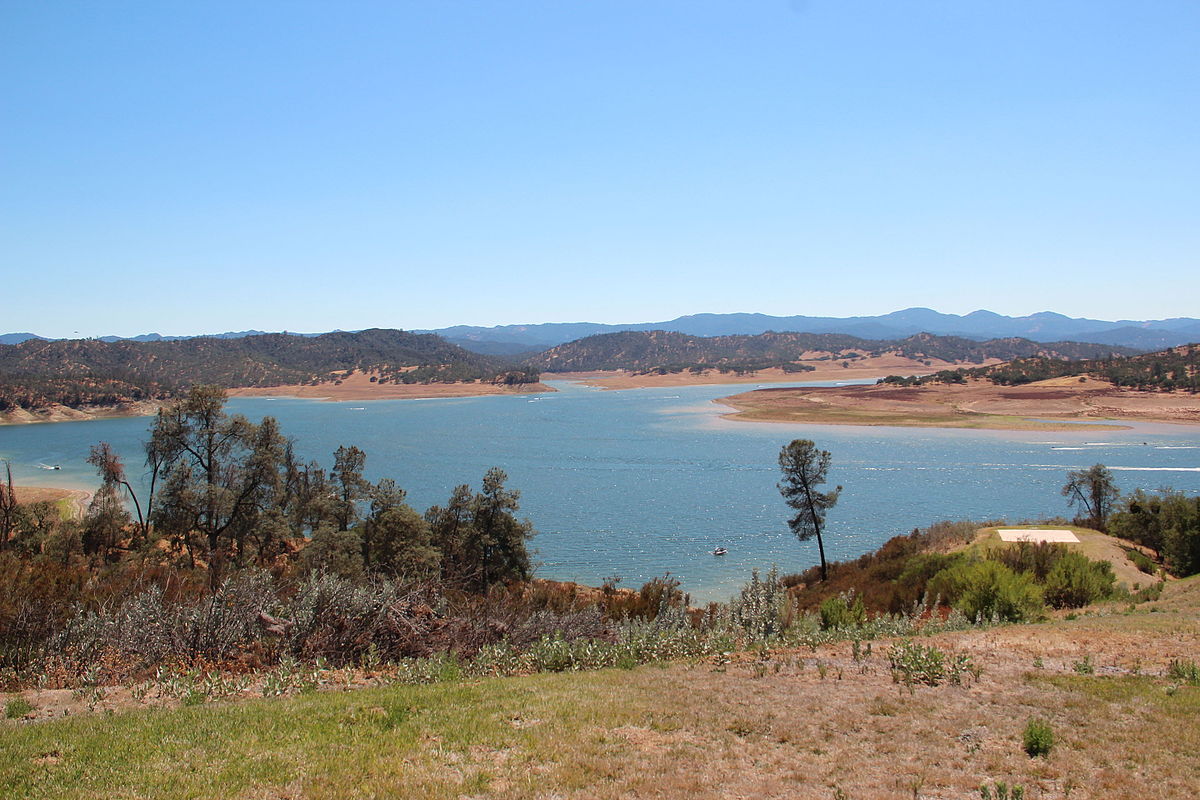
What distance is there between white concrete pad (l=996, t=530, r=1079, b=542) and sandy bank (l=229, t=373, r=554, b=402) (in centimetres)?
13968

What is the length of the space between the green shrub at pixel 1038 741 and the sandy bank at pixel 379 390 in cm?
15629

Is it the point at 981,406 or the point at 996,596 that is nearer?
the point at 996,596

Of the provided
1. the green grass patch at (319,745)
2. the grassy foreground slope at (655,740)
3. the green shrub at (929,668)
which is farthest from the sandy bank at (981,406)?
the green grass patch at (319,745)

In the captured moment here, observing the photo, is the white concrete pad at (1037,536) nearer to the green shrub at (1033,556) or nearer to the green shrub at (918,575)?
the green shrub at (1033,556)

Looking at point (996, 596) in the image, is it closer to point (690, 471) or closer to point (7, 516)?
point (7, 516)

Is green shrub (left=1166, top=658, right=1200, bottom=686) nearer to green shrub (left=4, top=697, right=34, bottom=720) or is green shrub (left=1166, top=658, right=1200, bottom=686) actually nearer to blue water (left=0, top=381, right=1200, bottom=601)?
green shrub (left=4, top=697, right=34, bottom=720)

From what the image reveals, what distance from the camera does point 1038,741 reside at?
672cm

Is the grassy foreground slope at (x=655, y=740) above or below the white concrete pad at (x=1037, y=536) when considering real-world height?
above

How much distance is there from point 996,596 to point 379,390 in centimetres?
16341

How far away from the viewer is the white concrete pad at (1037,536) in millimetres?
25672

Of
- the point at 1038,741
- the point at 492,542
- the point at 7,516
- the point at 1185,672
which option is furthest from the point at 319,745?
the point at 7,516

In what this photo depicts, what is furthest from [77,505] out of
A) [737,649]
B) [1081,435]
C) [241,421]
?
[1081,435]

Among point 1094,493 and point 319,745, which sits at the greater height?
point 319,745

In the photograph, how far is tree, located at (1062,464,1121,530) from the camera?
1489 inches
